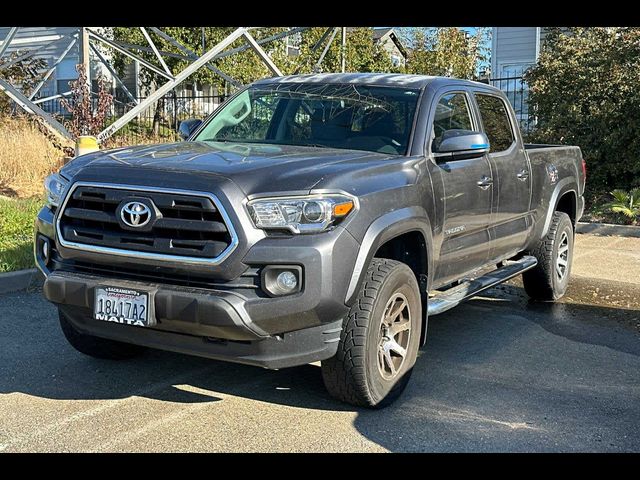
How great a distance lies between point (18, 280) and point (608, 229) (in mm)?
8110

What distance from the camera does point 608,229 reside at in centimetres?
1139

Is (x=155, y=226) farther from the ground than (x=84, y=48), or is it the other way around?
(x=84, y=48)

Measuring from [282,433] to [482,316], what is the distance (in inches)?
124

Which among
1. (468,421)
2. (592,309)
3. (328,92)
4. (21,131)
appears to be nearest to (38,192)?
(21,131)

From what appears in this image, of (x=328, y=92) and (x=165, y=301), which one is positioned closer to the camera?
(x=165, y=301)

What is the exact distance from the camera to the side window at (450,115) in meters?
5.36

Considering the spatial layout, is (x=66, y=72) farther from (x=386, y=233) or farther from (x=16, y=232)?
(x=386, y=233)

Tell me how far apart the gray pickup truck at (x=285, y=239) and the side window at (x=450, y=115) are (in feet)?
0.09

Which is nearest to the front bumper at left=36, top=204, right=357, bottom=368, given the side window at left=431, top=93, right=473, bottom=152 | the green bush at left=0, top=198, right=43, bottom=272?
the side window at left=431, top=93, right=473, bottom=152

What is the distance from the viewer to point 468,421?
4.32 meters

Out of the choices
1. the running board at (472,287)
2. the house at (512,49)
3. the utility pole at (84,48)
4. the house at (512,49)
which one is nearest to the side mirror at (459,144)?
the running board at (472,287)

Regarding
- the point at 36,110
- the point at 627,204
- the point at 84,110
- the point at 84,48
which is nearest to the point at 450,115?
the point at 627,204

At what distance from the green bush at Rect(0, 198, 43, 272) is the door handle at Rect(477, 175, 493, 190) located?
418cm
